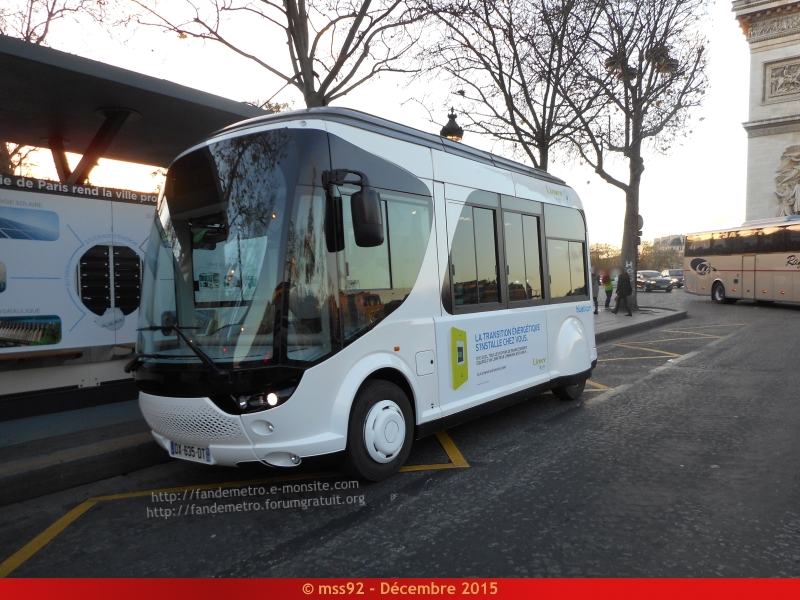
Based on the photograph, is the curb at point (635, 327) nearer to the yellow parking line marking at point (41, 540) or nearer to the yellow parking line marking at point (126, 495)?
the yellow parking line marking at point (126, 495)

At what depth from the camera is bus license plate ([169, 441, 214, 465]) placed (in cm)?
428

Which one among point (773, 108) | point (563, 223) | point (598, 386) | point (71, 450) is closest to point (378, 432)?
point (71, 450)

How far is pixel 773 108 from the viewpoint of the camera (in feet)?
110

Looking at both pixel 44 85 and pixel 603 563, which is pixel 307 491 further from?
pixel 44 85

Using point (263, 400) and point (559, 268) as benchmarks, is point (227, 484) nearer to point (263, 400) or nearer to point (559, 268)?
point (263, 400)

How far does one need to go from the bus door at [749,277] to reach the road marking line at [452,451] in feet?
75.9

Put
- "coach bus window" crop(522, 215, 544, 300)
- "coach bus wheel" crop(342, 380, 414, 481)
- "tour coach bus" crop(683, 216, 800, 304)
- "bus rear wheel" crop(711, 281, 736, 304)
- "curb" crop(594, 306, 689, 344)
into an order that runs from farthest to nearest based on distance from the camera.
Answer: "bus rear wheel" crop(711, 281, 736, 304)
"tour coach bus" crop(683, 216, 800, 304)
"curb" crop(594, 306, 689, 344)
"coach bus window" crop(522, 215, 544, 300)
"coach bus wheel" crop(342, 380, 414, 481)

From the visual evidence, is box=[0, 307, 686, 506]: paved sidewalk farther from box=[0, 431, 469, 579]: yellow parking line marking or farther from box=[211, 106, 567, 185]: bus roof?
box=[211, 106, 567, 185]: bus roof

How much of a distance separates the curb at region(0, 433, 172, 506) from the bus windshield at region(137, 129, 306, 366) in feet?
3.29

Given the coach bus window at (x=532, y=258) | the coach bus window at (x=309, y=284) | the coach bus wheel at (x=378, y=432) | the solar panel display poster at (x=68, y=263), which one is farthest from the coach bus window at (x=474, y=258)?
the solar panel display poster at (x=68, y=263)

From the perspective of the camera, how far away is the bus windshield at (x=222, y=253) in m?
4.06

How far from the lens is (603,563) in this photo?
10.5ft

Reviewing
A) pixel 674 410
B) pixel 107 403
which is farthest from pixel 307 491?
pixel 674 410

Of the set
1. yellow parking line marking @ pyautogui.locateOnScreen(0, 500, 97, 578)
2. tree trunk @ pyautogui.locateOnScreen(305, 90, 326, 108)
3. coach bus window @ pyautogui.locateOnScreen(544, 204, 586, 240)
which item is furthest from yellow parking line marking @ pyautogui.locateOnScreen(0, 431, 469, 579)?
tree trunk @ pyautogui.locateOnScreen(305, 90, 326, 108)
